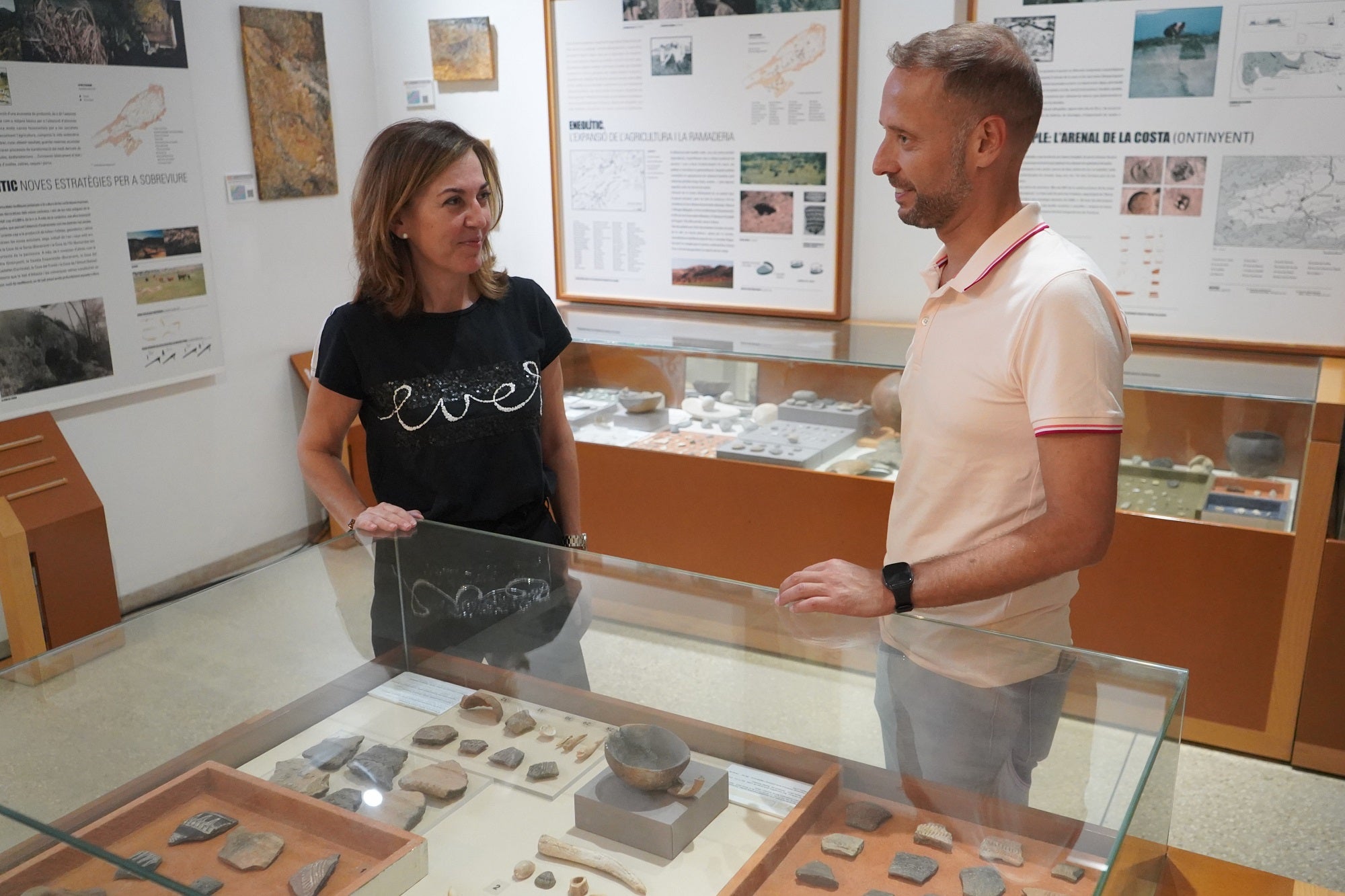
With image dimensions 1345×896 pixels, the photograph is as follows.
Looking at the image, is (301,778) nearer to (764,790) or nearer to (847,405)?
(764,790)

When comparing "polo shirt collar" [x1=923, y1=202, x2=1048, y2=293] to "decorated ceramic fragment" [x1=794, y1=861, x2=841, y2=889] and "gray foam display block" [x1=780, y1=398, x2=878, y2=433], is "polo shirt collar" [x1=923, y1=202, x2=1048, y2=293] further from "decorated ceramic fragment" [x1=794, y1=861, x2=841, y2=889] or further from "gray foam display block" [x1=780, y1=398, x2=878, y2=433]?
"gray foam display block" [x1=780, y1=398, x2=878, y2=433]

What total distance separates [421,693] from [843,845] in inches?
29.1

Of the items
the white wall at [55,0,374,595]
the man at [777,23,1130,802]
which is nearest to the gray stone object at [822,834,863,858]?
the man at [777,23,1130,802]

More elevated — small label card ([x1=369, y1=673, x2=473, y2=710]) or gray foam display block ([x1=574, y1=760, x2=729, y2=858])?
gray foam display block ([x1=574, y1=760, x2=729, y2=858])

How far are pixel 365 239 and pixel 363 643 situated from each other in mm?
860

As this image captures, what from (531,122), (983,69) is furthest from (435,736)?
(531,122)

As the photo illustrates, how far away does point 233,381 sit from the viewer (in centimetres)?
493

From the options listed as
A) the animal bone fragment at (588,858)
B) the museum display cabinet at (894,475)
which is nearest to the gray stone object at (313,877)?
the animal bone fragment at (588,858)

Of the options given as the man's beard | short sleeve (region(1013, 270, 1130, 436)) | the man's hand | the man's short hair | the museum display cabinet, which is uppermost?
the man's short hair

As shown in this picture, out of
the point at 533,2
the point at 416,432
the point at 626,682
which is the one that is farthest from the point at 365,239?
the point at 533,2

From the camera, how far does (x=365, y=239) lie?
2242 millimetres

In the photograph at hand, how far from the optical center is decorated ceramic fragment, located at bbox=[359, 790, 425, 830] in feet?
4.48

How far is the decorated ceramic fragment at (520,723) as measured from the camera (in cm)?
159

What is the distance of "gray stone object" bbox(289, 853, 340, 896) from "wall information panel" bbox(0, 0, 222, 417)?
3.48 m
